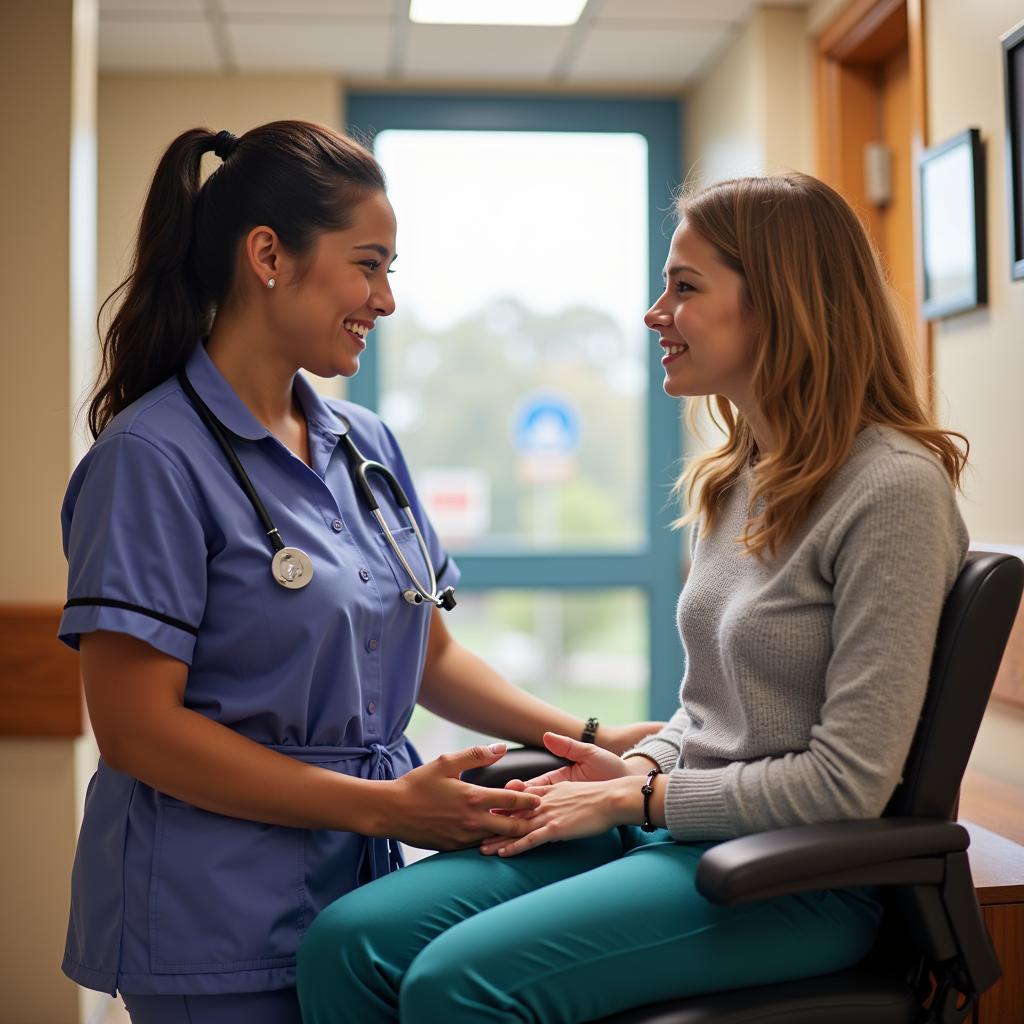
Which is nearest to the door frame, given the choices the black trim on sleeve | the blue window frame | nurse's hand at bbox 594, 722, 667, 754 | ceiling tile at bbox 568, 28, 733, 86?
ceiling tile at bbox 568, 28, 733, 86

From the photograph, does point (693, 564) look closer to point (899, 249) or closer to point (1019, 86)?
point (1019, 86)

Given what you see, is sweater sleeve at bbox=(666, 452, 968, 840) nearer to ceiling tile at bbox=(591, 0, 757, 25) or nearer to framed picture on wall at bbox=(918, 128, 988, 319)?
framed picture on wall at bbox=(918, 128, 988, 319)

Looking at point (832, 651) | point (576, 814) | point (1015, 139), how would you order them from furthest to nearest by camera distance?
point (1015, 139) < point (576, 814) < point (832, 651)

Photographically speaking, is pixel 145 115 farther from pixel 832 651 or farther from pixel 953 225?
pixel 832 651

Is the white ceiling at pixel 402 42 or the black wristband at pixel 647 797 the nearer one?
the black wristband at pixel 647 797

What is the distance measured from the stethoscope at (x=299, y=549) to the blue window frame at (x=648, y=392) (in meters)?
2.08

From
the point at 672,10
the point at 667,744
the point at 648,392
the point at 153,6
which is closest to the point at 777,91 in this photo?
the point at 672,10

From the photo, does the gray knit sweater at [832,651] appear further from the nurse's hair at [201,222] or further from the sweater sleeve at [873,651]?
the nurse's hair at [201,222]

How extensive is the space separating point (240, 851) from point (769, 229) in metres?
0.99

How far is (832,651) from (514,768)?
20.1 inches

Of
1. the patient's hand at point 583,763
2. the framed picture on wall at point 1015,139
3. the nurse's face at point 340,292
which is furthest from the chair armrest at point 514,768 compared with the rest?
the framed picture on wall at point 1015,139

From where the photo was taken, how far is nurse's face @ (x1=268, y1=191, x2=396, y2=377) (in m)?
1.54

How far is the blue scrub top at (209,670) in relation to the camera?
4.48ft

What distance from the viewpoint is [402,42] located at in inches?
132
